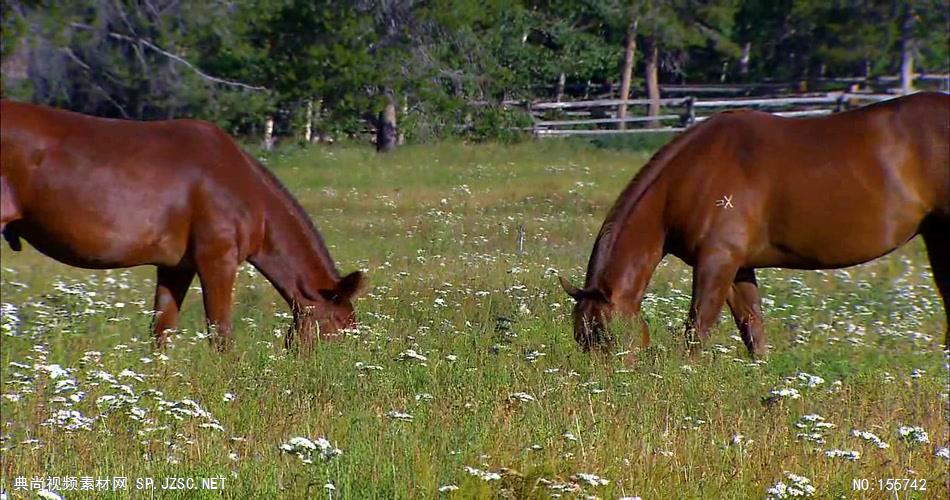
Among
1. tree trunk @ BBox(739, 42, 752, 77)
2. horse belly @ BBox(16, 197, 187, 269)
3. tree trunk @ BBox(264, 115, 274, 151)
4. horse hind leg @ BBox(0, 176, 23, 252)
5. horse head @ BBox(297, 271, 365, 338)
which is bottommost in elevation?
tree trunk @ BBox(264, 115, 274, 151)

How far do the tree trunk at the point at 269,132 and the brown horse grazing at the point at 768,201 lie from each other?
18.8 metres

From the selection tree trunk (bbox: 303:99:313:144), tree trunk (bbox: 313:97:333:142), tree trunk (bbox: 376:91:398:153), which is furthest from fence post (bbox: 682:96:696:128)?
tree trunk (bbox: 303:99:313:144)

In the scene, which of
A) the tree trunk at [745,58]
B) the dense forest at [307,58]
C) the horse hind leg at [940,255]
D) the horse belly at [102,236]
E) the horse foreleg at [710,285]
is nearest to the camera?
the horse belly at [102,236]

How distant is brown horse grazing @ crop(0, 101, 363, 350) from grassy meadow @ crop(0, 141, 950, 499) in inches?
13.8

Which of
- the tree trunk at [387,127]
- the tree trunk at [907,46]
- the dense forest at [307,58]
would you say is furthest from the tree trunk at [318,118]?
the tree trunk at [907,46]

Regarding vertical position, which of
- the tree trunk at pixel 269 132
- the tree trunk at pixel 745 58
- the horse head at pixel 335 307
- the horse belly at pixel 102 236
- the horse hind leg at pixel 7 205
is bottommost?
the tree trunk at pixel 269 132

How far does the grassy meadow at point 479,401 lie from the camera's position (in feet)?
15.6

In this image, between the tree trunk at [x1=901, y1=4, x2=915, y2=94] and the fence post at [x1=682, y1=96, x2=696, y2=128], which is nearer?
the fence post at [x1=682, y1=96, x2=696, y2=128]

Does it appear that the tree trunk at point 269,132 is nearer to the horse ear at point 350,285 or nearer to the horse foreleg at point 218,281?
the horse foreleg at point 218,281

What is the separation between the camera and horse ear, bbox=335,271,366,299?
26.1 ft

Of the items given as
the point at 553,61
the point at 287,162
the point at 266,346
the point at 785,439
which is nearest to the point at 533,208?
the point at 287,162

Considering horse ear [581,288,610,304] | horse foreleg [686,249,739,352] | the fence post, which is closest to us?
horse ear [581,288,610,304]

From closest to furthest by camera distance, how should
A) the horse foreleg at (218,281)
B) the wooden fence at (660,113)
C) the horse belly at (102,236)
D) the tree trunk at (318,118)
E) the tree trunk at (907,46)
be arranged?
the horse belly at (102,236) → the horse foreleg at (218,281) → the tree trunk at (318,118) → the wooden fence at (660,113) → the tree trunk at (907,46)

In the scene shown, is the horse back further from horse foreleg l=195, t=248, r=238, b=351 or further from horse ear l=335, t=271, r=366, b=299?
horse ear l=335, t=271, r=366, b=299
